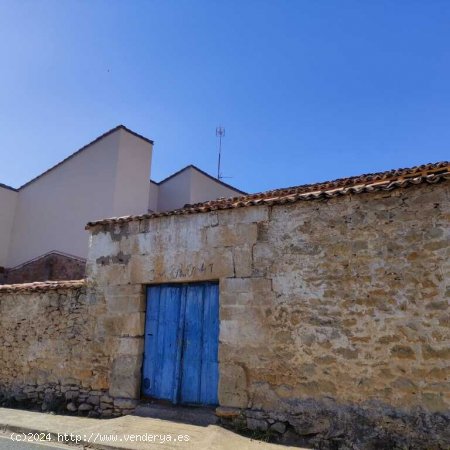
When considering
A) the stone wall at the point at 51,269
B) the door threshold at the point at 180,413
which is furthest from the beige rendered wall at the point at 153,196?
the door threshold at the point at 180,413

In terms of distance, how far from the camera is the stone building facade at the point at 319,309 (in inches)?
168

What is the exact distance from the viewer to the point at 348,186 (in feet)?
19.2

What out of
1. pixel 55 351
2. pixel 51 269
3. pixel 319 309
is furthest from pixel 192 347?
pixel 51 269

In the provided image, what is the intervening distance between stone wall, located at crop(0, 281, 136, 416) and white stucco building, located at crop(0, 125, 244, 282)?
3.95m

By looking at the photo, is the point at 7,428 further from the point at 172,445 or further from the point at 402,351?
the point at 402,351

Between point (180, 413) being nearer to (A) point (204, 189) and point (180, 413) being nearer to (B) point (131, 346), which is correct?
(B) point (131, 346)

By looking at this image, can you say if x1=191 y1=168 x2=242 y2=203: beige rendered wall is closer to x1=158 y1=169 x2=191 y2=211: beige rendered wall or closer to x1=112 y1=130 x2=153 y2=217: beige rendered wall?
x1=158 y1=169 x2=191 y2=211: beige rendered wall

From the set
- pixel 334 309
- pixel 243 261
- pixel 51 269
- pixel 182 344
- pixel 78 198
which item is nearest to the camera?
pixel 334 309

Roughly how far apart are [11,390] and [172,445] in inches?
155

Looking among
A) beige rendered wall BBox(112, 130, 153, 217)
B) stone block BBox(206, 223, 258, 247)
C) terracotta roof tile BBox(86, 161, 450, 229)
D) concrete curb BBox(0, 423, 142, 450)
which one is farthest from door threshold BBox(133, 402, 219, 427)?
Answer: beige rendered wall BBox(112, 130, 153, 217)

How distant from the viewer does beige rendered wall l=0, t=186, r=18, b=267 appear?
13.5m

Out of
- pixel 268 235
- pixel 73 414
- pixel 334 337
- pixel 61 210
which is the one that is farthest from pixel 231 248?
pixel 61 210

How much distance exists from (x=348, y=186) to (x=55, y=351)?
5281 mm

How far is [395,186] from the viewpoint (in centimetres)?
462
